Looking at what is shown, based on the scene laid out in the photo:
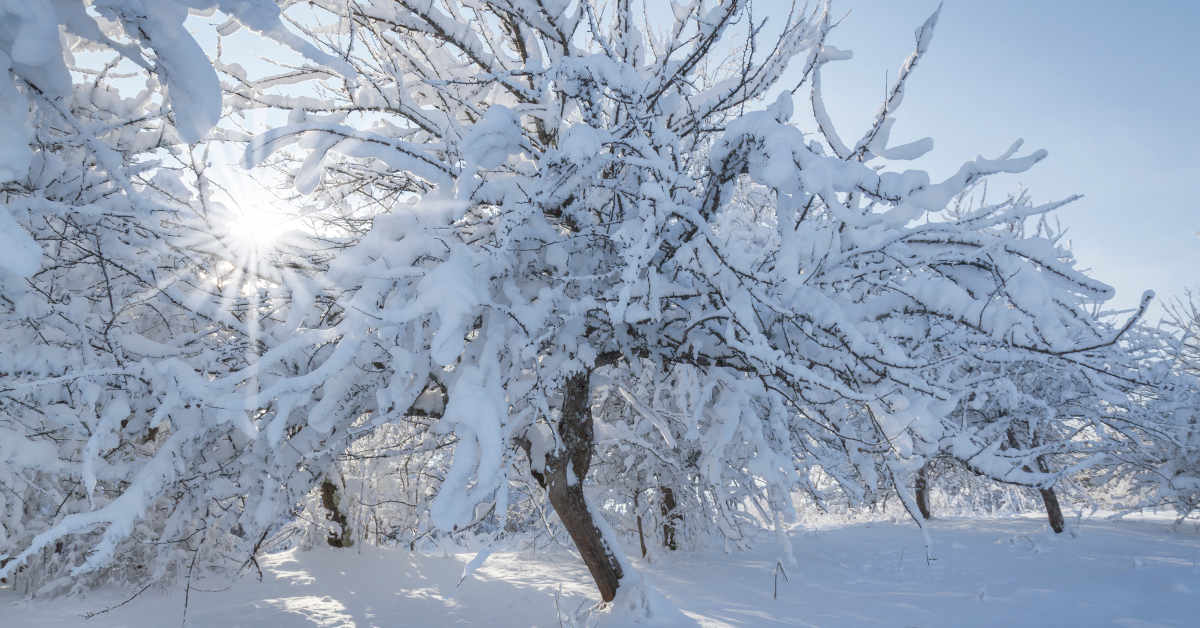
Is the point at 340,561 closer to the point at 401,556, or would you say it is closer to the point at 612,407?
the point at 401,556

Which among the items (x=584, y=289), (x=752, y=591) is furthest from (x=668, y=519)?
(x=584, y=289)

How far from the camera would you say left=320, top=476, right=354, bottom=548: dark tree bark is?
816cm

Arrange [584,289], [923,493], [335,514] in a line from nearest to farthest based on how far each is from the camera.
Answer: [584,289] → [335,514] → [923,493]

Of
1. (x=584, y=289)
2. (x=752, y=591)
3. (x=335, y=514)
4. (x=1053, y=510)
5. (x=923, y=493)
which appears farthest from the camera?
(x=923, y=493)

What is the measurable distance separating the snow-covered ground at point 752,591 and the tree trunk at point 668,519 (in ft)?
1.80

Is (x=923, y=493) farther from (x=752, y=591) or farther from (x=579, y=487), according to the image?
(x=579, y=487)

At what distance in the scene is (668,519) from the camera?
8.39m

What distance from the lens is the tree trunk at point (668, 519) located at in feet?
27.8

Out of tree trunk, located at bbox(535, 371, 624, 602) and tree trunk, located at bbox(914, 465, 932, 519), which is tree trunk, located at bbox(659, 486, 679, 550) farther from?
tree trunk, located at bbox(914, 465, 932, 519)

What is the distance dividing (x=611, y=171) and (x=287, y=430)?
7.91ft

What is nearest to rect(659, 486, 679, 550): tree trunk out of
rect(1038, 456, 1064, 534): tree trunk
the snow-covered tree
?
the snow-covered tree

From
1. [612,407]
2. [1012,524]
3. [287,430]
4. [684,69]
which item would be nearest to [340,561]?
[612,407]

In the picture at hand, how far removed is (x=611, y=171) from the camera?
10.0 feet

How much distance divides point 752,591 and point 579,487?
262cm
